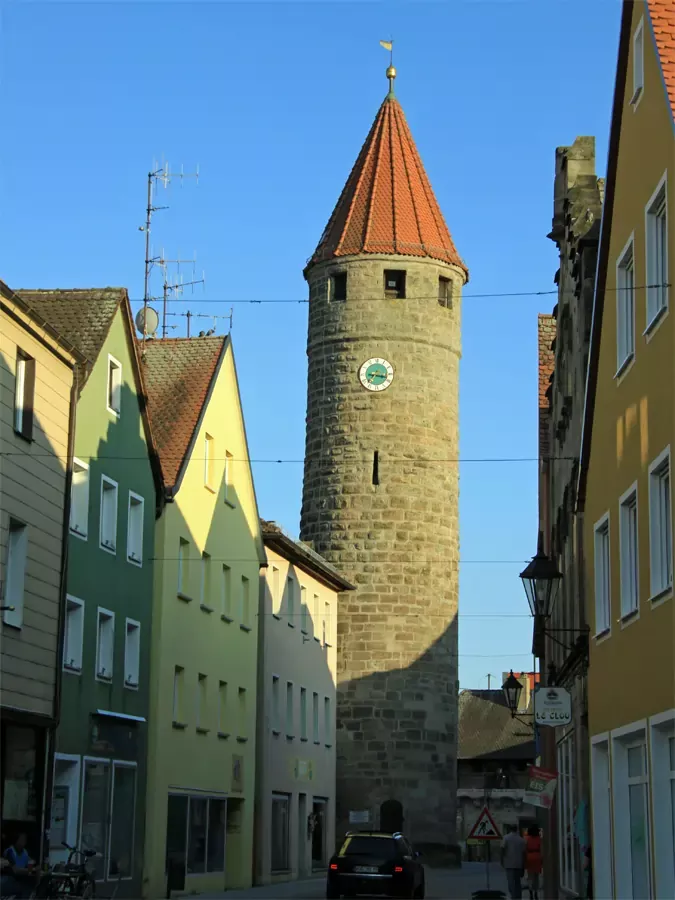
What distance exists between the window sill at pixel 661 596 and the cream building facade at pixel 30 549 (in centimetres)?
927

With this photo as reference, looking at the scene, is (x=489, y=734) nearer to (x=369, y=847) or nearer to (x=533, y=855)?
(x=369, y=847)

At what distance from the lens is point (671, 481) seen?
14.4 metres

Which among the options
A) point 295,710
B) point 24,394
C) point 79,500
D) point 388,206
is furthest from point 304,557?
point 24,394

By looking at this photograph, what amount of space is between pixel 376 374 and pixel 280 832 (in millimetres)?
13383

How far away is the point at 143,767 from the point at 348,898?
4.32 meters

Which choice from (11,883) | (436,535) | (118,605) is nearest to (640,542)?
(11,883)

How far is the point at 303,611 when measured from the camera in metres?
42.3

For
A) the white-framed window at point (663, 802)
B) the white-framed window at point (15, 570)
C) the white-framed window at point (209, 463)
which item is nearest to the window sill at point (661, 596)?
the white-framed window at point (663, 802)

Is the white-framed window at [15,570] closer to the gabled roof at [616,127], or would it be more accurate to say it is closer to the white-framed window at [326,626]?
the gabled roof at [616,127]

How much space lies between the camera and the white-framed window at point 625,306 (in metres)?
17.1

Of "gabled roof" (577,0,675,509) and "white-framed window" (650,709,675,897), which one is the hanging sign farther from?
"white-framed window" (650,709,675,897)

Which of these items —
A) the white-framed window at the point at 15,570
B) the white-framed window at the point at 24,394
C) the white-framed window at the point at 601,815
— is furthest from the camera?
the white-framed window at the point at 24,394

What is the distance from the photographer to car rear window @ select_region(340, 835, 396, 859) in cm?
2667

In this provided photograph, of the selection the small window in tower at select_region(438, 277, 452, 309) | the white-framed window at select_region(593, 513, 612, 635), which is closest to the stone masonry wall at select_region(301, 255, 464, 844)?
the small window in tower at select_region(438, 277, 452, 309)
